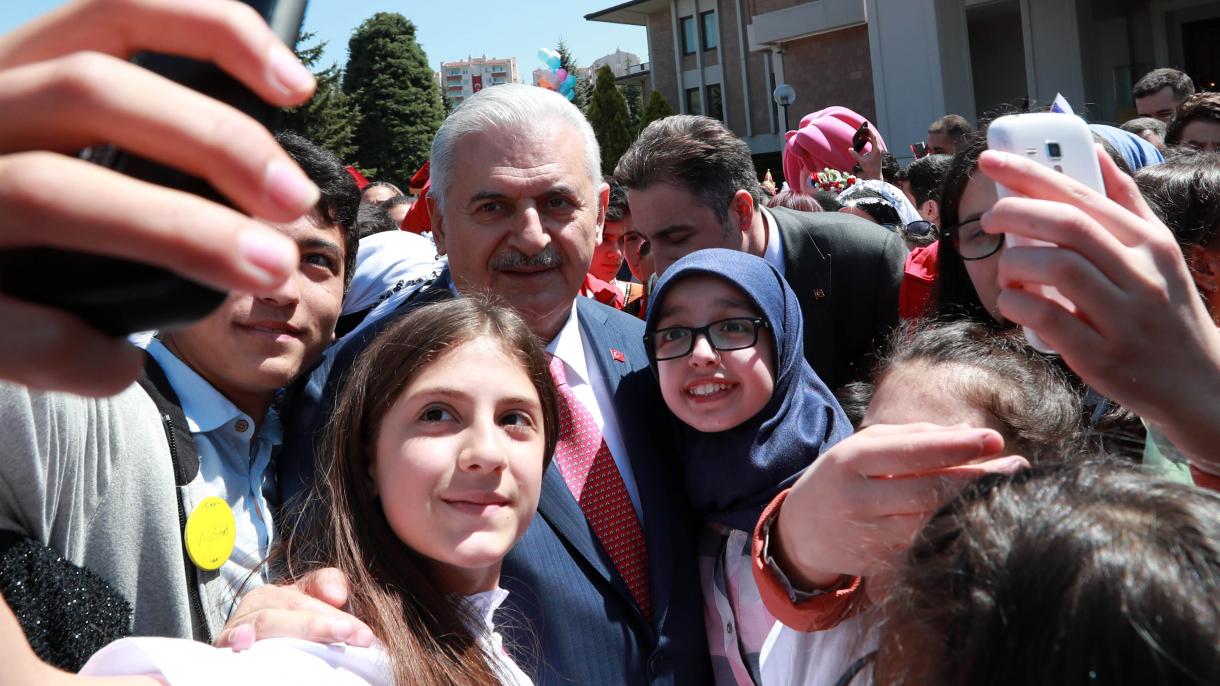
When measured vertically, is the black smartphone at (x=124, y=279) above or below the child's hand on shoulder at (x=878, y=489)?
above

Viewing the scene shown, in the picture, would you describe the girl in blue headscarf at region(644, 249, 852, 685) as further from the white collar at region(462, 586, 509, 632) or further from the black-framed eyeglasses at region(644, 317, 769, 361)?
the white collar at region(462, 586, 509, 632)

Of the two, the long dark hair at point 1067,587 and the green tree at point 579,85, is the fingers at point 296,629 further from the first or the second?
the green tree at point 579,85

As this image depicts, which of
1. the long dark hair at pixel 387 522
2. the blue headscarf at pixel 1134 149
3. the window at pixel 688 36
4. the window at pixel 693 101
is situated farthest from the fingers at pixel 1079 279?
the window at pixel 688 36

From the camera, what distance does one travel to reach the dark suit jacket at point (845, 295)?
3760 mm

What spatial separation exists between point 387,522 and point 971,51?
1022 inches

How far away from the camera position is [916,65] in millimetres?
22109

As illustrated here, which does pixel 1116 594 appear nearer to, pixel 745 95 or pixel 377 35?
pixel 745 95

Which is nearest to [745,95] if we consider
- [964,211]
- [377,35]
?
[377,35]

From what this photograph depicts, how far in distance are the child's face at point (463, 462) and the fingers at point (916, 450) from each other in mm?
714

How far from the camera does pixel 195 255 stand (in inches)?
19.3

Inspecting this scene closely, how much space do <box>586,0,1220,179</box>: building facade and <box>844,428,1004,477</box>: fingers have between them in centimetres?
1760

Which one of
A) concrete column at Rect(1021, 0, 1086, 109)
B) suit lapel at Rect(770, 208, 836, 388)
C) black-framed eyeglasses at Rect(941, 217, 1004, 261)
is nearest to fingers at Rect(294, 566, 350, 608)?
black-framed eyeglasses at Rect(941, 217, 1004, 261)

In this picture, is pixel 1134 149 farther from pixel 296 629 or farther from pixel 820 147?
pixel 820 147

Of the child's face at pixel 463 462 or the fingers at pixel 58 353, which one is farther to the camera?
the child's face at pixel 463 462
